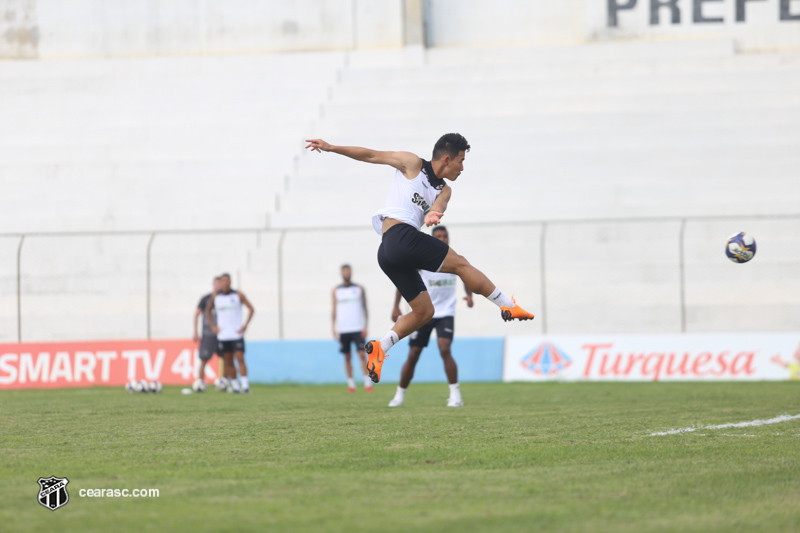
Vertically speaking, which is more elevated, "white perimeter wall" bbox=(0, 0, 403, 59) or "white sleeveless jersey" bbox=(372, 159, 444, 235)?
"white perimeter wall" bbox=(0, 0, 403, 59)

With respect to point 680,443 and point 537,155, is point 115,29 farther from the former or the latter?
point 680,443

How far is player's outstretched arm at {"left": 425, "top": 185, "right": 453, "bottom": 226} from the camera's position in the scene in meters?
7.26

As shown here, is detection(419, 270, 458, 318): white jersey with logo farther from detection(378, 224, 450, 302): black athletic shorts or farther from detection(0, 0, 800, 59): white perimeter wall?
detection(0, 0, 800, 59): white perimeter wall

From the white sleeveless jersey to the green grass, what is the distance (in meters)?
1.78

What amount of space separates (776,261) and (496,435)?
596 inches

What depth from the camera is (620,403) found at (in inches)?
445

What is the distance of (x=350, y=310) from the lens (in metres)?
16.5

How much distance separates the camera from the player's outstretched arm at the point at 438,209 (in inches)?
286

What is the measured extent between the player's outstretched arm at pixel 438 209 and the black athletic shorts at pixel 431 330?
12.5 ft

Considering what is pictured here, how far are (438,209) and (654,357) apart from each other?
11383 millimetres

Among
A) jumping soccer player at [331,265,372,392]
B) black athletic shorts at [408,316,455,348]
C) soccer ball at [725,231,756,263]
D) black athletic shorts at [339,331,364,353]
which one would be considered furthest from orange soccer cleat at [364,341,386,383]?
black athletic shorts at [339,331,364,353]

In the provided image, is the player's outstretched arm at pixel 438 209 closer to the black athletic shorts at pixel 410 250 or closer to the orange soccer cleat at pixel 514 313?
the black athletic shorts at pixel 410 250

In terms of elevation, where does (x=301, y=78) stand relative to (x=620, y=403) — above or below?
above

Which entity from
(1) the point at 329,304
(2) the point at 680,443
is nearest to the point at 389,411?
(2) the point at 680,443
